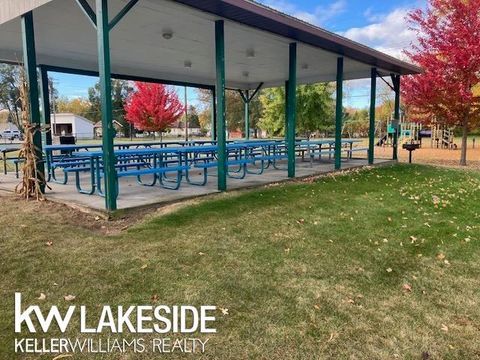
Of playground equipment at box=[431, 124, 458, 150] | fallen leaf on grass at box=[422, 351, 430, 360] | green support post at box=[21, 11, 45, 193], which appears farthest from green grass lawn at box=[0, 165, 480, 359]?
playground equipment at box=[431, 124, 458, 150]

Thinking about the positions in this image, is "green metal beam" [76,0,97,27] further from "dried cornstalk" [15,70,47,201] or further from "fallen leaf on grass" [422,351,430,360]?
"fallen leaf on grass" [422,351,430,360]

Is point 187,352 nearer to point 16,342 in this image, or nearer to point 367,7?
point 16,342

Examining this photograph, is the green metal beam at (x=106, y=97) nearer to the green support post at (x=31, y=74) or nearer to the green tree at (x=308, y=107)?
the green support post at (x=31, y=74)

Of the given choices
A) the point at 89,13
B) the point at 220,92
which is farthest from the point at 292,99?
the point at 89,13

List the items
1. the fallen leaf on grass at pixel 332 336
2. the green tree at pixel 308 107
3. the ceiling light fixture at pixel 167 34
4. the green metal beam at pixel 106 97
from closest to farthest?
the fallen leaf on grass at pixel 332 336
the green metal beam at pixel 106 97
the ceiling light fixture at pixel 167 34
the green tree at pixel 308 107

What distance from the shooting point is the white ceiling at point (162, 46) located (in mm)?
6180

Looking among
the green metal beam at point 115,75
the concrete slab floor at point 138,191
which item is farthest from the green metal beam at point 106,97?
the green metal beam at point 115,75

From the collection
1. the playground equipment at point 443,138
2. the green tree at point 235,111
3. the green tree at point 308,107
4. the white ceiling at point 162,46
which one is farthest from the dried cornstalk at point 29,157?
the green tree at point 235,111

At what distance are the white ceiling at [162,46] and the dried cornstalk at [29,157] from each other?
4.61 ft

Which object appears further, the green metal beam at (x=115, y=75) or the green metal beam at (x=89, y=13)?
the green metal beam at (x=115, y=75)

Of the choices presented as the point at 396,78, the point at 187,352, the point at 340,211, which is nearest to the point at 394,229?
the point at 340,211

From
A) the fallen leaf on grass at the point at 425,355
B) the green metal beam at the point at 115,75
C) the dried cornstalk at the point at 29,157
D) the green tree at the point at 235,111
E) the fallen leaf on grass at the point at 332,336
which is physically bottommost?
the fallen leaf on grass at the point at 425,355

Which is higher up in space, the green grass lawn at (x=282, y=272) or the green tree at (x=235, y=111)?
the green tree at (x=235, y=111)

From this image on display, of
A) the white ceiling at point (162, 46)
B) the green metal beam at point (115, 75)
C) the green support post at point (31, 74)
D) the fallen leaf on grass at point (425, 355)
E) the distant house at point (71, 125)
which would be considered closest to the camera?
the fallen leaf on grass at point (425, 355)
